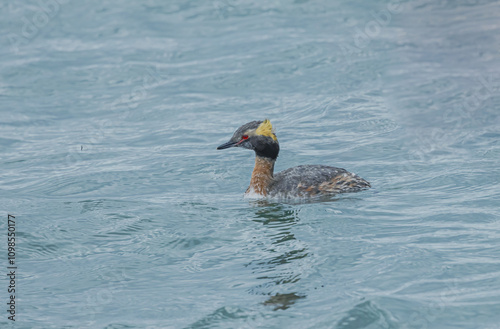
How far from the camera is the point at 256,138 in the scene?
498 inches

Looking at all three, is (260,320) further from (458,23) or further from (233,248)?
(458,23)

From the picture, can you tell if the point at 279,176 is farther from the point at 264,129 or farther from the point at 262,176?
the point at 264,129

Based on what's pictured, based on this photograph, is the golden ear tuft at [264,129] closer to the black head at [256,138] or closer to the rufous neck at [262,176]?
the black head at [256,138]

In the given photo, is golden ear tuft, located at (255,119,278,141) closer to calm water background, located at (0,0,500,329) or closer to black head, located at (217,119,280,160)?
black head, located at (217,119,280,160)

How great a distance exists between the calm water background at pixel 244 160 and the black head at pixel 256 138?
2.71ft

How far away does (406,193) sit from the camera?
12.0 metres

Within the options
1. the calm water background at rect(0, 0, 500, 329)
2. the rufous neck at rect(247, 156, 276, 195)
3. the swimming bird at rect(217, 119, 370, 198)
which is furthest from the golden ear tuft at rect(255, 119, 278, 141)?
the calm water background at rect(0, 0, 500, 329)

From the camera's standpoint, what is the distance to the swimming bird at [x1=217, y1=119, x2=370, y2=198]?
40.5ft

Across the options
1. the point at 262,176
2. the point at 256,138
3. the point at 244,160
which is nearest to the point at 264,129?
the point at 256,138

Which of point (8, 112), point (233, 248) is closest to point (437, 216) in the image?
point (233, 248)

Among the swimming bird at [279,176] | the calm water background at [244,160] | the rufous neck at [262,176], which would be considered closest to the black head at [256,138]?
the swimming bird at [279,176]

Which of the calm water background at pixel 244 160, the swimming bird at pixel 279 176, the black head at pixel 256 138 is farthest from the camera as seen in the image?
the black head at pixel 256 138

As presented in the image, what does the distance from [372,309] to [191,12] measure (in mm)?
16930

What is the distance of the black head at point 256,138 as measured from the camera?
12.6 meters
